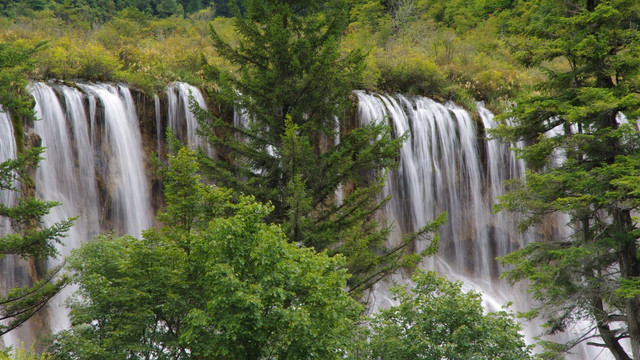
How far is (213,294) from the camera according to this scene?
9.25 metres

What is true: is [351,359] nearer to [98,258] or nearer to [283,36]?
[98,258]

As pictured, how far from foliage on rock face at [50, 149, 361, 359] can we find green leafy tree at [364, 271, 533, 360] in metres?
0.78

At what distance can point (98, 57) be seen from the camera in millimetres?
21969

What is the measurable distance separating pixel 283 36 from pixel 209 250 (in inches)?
255

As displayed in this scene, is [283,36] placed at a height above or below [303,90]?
above

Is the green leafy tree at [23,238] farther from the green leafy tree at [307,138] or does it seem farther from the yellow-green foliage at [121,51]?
the yellow-green foliage at [121,51]

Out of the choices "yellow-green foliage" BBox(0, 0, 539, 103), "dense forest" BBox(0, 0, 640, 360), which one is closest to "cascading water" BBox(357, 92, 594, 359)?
"yellow-green foliage" BBox(0, 0, 539, 103)

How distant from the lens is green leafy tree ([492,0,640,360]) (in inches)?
463

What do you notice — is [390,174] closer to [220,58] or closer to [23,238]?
[220,58]

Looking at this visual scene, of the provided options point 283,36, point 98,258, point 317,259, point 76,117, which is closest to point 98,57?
point 76,117

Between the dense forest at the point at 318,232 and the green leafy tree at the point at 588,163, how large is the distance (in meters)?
0.05

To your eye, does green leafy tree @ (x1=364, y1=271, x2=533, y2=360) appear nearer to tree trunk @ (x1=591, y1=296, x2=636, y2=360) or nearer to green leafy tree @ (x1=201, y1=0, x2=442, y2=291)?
green leafy tree @ (x1=201, y1=0, x2=442, y2=291)

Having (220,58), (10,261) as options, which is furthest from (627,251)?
(220,58)

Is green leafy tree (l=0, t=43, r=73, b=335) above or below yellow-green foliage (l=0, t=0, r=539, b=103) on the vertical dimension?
below
